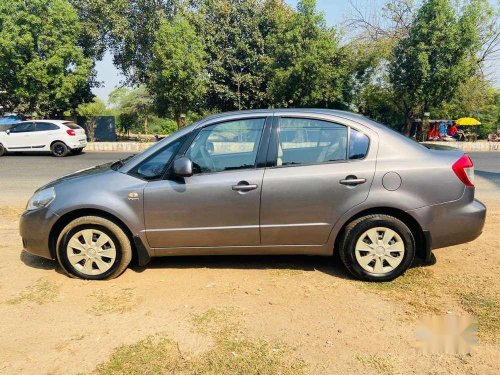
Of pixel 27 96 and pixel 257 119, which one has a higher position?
pixel 27 96

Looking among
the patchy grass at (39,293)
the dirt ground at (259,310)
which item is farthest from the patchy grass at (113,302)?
the patchy grass at (39,293)

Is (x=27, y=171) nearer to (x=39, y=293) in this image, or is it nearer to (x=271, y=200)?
(x=39, y=293)

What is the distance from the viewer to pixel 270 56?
73.1 ft

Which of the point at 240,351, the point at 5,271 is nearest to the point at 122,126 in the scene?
the point at 5,271

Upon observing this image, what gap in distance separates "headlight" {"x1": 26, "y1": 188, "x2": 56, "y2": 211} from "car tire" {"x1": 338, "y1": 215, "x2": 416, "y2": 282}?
282 centimetres

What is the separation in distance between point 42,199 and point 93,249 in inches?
27.5

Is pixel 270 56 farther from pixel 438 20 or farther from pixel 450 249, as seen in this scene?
pixel 450 249

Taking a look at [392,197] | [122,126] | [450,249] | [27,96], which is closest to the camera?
[392,197]

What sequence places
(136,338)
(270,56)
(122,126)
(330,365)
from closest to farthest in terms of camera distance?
(330,365), (136,338), (270,56), (122,126)

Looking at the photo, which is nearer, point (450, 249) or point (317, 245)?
point (317, 245)

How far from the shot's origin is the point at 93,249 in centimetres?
405

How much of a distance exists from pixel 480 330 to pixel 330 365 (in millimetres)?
1261

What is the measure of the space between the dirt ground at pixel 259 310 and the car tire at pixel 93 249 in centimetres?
13

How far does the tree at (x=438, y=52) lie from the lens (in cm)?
1886
